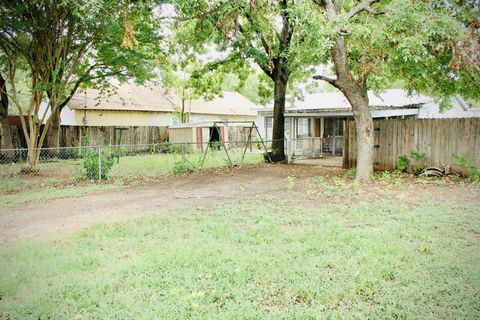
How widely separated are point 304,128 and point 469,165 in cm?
1161

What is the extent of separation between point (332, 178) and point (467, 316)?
338 inches

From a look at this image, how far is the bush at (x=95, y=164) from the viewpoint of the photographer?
1216 cm

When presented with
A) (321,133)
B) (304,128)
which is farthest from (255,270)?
(321,133)

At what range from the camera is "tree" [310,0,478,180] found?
8566 mm

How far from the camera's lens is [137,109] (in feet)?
94.1

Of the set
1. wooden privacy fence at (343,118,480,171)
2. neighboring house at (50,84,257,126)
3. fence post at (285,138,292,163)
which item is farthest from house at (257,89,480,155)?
neighboring house at (50,84,257,126)

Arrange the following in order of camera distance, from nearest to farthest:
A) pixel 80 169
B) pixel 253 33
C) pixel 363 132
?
pixel 363 132
pixel 80 169
pixel 253 33

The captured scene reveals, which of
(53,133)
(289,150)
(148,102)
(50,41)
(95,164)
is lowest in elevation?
(95,164)

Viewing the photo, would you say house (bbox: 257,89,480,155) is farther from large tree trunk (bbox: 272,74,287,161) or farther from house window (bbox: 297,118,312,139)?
large tree trunk (bbox: 272,74,287,161)

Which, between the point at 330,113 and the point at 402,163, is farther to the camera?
the point at 330,113

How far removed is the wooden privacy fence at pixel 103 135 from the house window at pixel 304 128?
10.7 metres

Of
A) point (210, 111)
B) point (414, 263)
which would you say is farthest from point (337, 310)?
point (210, 111)

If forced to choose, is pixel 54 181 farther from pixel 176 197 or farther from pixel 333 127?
pixel 333 127

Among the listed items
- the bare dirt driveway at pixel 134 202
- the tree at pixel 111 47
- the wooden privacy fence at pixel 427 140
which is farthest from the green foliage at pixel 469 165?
the tree at pixel 111 47
